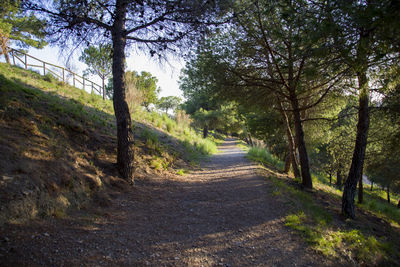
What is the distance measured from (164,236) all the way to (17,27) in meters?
15.9

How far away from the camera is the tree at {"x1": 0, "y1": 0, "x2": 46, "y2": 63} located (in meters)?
4.56

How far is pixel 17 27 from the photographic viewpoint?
12.3 meters

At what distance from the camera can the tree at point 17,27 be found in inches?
180

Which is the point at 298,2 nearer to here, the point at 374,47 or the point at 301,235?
the point at 374,47

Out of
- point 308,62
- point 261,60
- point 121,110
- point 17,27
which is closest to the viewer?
point 308,62

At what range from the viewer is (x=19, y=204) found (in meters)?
2.46

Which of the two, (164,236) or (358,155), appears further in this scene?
(358,155)

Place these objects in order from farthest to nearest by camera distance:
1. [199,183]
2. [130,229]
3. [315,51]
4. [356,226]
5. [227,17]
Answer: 1. [199,183]
2. [227,17]
3. [356,226]
4. [315,51]
5. [130,229]

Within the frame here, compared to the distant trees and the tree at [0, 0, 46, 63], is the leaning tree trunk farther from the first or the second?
the tree at [0, 0, 46, 63]

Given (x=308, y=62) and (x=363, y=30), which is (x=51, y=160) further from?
(x=363, y=30)

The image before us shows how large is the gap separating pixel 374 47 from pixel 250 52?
3915 mm

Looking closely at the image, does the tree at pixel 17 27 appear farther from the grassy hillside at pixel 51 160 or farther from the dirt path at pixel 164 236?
the dirt path at pixel 164 236

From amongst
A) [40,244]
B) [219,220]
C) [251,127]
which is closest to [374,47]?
[219,220]

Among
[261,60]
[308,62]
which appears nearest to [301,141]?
[261,60]
